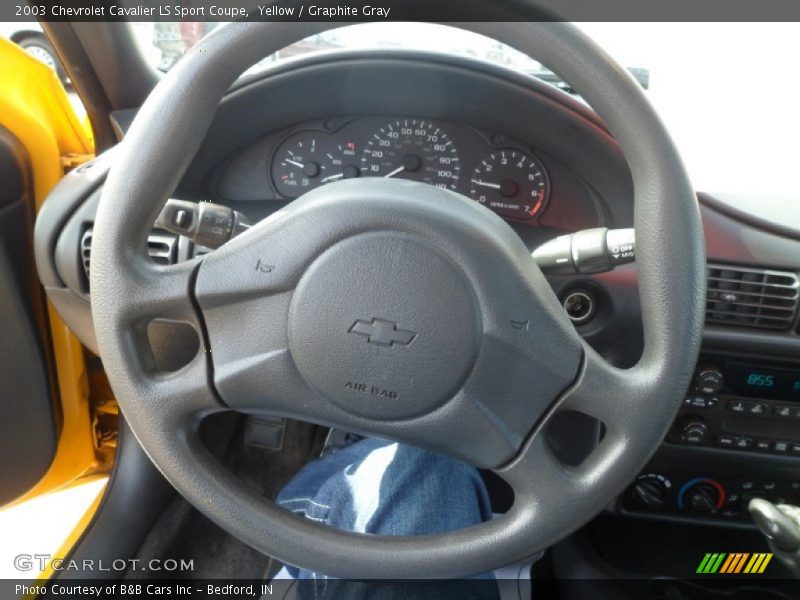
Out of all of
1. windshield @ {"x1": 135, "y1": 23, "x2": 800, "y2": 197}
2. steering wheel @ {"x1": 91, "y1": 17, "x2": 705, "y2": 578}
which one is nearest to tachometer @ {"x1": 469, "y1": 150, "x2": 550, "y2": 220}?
windshield @ {"x1": 135, "y1": 23, "x2": 800, "y2": 197}

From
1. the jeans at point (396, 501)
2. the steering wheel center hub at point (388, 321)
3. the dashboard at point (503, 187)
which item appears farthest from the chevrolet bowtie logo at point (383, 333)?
the dashboard at point (503, 187)

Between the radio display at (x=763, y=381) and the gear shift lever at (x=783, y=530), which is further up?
the radio display at (x=763, y=381)

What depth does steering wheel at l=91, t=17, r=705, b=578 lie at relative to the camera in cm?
76

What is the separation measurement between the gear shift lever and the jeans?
0.40 metres

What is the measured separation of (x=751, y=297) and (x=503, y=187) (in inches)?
16.8

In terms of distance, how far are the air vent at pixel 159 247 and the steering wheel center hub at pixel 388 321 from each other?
1.35 ft

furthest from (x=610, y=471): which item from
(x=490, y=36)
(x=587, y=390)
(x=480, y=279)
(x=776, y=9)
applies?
(x=776, y=9)

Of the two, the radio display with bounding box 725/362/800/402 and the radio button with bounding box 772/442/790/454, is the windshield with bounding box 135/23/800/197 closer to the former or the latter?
the radio display with bounding box 725/362/800/402

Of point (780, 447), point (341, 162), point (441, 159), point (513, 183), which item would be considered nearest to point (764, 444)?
point (780, 447)

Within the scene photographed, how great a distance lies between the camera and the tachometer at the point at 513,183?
118cm

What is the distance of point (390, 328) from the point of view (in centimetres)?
78

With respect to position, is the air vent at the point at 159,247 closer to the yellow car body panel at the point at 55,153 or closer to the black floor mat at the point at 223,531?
the yellow car body panel at the point at 55,153
